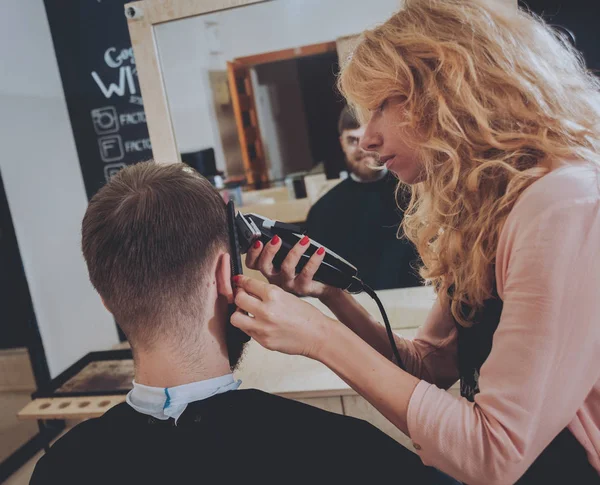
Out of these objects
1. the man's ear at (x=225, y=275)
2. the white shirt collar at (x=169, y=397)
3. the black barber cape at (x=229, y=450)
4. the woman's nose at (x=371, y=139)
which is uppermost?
the woman's nose at (x=371, y=139)

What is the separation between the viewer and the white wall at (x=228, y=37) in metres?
1.44

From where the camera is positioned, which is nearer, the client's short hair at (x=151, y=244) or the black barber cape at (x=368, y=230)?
the client's short hair at (x=151, y=244)

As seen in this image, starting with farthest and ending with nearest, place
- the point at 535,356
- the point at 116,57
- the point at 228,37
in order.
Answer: the point at 116,57, the point at 228,37, the point at 535,356

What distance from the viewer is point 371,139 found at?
0.94 metres

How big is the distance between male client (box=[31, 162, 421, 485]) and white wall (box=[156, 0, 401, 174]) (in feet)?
2.63

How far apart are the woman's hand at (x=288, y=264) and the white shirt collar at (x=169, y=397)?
0.72 feet

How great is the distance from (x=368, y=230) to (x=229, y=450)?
94cm

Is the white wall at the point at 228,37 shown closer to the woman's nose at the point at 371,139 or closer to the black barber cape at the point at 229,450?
the woman's nose at the point at 371,139

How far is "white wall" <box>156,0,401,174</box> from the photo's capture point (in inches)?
56.8

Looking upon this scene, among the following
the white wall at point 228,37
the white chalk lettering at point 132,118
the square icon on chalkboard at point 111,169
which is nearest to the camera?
the white wall at point 228,37

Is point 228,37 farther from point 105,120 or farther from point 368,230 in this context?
point 105,120

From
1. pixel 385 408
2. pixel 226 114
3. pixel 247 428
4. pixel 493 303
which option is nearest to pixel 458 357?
pixel 493 303

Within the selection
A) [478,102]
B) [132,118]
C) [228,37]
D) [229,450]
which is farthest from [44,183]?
[478,102]

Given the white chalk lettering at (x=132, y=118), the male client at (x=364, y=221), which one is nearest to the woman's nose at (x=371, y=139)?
the male client at (x=364, y=221)
